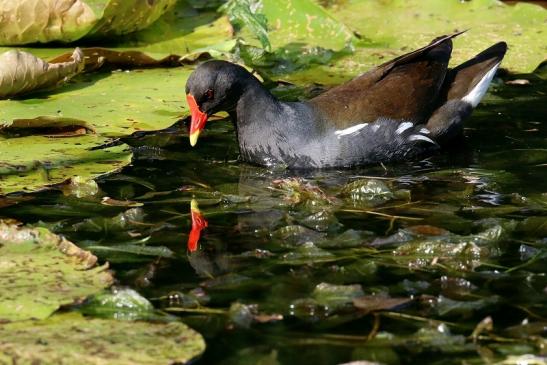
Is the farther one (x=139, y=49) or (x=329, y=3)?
(x=329, y=3)

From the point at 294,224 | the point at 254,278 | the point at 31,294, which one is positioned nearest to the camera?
the point at 31,294

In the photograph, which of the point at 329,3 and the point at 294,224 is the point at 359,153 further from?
the point at 329,3

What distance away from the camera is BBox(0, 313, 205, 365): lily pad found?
104 inches

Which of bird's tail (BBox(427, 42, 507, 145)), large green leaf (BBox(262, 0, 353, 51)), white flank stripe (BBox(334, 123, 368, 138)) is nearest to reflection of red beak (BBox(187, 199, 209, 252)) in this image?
white flank stripe (BBox(334, 123, 368, 138))

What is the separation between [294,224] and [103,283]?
84cm

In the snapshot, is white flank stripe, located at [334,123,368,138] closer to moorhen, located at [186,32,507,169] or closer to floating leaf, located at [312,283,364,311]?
moorhen, located at [186,32,507,169]

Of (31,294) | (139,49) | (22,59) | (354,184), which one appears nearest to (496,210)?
(354,184)

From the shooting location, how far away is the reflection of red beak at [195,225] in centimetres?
356

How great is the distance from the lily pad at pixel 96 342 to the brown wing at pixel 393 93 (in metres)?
1.97

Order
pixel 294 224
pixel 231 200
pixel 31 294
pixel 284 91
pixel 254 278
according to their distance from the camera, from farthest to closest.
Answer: pixel 284 91 < pixel 231 200 < pixel 294 224 < pixel 254 278 < pixel 31 294

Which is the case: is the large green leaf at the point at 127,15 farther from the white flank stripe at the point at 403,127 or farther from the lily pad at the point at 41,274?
the lily pad at the point at 41,274

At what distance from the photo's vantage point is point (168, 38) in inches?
229

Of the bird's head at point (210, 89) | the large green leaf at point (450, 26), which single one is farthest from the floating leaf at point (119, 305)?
the large green leaf at point (450, 26)

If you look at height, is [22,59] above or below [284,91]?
above
